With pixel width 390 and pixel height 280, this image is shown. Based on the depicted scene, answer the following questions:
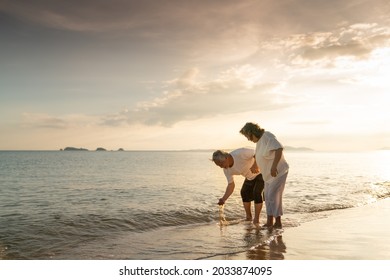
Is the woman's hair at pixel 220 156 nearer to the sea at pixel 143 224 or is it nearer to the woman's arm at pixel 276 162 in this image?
the woman's arm at pixel 276 162

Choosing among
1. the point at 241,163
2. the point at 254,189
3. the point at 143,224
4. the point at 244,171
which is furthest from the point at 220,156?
the point at 143,224

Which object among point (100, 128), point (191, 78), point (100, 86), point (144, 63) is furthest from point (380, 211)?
point (100, 128)

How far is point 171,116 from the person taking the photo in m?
14.4

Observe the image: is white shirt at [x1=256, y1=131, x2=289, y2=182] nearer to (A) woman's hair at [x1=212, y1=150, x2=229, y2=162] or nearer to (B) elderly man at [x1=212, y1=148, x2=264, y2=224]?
(B) elderly man at [x1=212, y1=148, x2=264, y2=224]

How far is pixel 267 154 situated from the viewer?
25.7 ft

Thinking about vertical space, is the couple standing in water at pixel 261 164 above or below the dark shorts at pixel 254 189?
above

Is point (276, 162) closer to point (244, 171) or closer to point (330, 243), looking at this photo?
point (244, 171)

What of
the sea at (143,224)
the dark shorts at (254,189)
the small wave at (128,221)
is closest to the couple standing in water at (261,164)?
→ the dark shorts at (254,189)

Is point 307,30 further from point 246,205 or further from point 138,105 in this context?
point 138,105

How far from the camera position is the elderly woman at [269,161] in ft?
25.7

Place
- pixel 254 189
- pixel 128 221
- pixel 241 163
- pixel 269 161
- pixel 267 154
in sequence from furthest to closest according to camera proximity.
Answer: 1. pixel 128 221
2. pixel 254 189
3. pixel 241 163
4. pixel 269 161
5. pixel 267 154

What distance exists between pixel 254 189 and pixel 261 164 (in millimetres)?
913

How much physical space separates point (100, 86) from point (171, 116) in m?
2.68

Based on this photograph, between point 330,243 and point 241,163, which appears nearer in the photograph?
point 330,243
